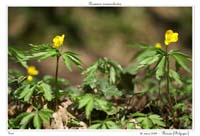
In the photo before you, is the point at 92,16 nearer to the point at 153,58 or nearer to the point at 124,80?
the point at 124,80

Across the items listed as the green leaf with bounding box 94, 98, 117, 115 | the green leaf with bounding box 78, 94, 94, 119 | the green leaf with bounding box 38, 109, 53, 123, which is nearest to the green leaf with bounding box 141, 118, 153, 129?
the green leaf with bounding box 94, 98, 117, 115

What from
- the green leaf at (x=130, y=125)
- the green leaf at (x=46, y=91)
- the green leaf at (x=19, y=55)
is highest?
the green leaf at (x=19, y=55)

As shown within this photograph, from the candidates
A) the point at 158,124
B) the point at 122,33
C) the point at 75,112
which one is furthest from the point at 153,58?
the point at 122,33

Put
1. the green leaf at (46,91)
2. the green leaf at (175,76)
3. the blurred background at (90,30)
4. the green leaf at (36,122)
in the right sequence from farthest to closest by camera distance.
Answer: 1. the blurred background at (90,30)
2. the green leaf at (175,76)
3. the green leaf at (46,91)
4. the green leaf at (36,122)

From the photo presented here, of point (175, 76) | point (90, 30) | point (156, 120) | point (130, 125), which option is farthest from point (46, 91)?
point (90, 30)

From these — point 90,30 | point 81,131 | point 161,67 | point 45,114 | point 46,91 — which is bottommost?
point 81,131

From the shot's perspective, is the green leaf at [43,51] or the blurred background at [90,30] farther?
the blurred background at [90,30]

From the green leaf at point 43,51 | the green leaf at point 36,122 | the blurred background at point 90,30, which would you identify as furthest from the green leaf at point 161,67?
the blurred background at point 90,30

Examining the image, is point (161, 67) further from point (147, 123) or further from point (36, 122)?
point (36, 122)

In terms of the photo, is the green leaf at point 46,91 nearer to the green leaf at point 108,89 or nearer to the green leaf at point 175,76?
the green leaf at point 108,89
